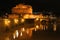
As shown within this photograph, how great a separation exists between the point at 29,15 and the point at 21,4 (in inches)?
576

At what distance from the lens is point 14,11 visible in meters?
109

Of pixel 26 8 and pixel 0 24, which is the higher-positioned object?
pixel 0 24

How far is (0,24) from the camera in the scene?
70.3 feet

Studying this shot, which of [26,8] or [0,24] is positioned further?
[26,8]

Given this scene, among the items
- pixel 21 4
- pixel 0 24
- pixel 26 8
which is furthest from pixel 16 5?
pixel 0 24

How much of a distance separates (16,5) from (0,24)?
97.2 meters

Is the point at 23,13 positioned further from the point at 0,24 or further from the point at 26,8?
the point at 0,24

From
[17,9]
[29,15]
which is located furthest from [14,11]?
[29,15]

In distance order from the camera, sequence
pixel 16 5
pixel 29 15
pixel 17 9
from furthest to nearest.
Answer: pixel 16 5 → pixel 17 9 → pixel 29 15

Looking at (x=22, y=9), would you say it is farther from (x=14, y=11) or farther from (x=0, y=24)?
(x=0, y=24)

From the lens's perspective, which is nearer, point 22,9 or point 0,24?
point 0,24

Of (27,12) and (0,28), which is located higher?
(0,28)

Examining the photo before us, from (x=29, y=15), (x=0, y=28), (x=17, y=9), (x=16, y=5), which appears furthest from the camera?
(x=16, y=5)

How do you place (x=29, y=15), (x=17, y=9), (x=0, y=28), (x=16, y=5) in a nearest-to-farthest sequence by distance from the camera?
(x=0, y=28) < (x=29, y=15) < (x=17, y=9) < (x=16, y=5)
